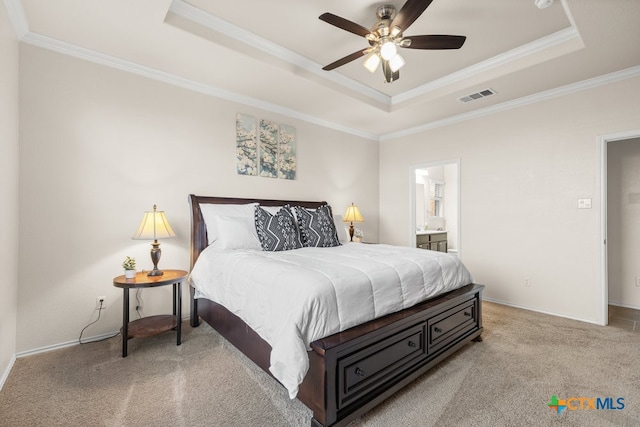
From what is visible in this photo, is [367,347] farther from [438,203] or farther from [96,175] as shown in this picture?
[438,203]

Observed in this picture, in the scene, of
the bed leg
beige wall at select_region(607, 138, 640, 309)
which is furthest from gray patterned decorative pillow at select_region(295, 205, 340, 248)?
beige wall at select_region(607, 138, 640, 309)

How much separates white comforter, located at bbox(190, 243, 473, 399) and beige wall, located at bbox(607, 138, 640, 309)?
276 centimetres

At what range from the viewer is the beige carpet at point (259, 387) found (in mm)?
1697

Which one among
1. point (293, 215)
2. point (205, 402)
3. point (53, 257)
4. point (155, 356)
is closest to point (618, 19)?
point (293, 215)

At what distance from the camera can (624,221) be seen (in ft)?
12.5

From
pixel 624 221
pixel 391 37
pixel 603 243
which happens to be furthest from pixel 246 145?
pixel 624 221

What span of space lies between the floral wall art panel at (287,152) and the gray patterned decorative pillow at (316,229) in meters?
0.81

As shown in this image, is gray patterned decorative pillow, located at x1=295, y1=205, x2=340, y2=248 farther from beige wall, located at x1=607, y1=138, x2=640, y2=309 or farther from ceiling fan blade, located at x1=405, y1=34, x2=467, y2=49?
beige wall, located at x1=607, y1=138, x2=640, y2=309

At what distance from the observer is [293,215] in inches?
139

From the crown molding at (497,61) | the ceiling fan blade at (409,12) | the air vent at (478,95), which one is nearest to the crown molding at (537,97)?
the air vent at (478,95)

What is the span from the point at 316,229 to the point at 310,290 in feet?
5.89

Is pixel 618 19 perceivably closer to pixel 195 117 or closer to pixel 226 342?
pixel 195 117

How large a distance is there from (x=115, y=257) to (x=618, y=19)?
467cm

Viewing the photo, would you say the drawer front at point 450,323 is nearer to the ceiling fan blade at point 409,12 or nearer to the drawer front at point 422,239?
the ceiling fan blade at point 409,12
